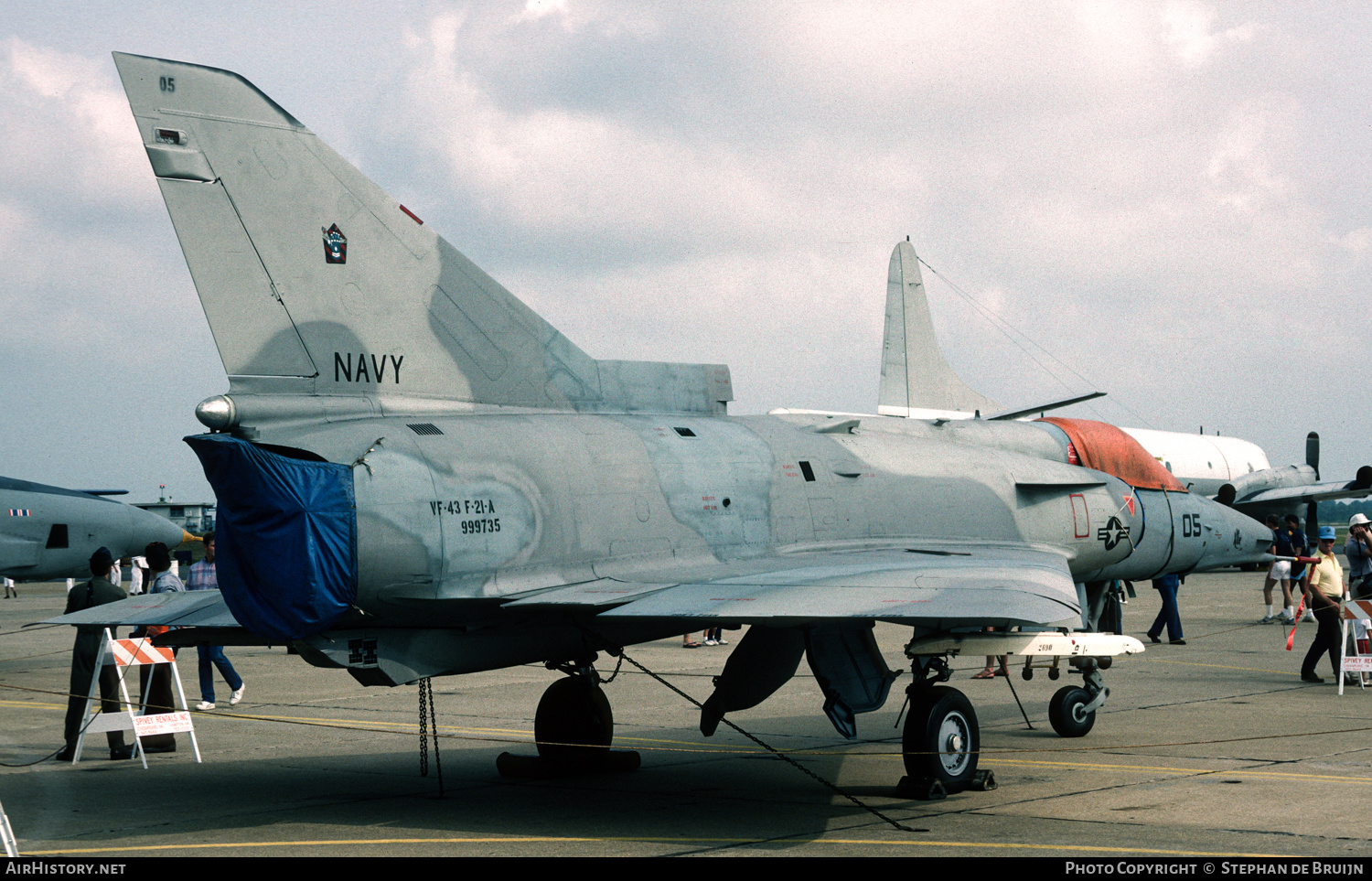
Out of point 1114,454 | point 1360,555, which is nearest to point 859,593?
point 1114,454

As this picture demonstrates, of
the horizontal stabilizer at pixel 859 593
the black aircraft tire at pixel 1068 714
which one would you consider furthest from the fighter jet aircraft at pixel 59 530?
the black aircraft tire at pixel 1068 714

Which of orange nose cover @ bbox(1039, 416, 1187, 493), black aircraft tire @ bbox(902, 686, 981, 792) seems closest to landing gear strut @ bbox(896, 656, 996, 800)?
black aircraft tire @ bbox(902, 686, 981, 792)

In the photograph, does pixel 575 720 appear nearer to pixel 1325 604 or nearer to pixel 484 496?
pixel 484 496

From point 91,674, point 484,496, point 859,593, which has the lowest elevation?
point 91,674

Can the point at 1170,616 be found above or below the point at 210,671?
below

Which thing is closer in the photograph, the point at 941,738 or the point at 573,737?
the point at 941,738

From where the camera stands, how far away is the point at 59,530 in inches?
975

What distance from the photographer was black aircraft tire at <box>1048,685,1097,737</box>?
523 inches

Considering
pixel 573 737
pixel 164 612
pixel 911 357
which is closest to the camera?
pixel 164 612

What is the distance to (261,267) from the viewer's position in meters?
9.87

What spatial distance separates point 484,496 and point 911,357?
31.8 meters

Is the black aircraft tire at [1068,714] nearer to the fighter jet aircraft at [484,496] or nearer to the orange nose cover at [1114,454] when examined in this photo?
the fighter jet aircraft at [484,496]
